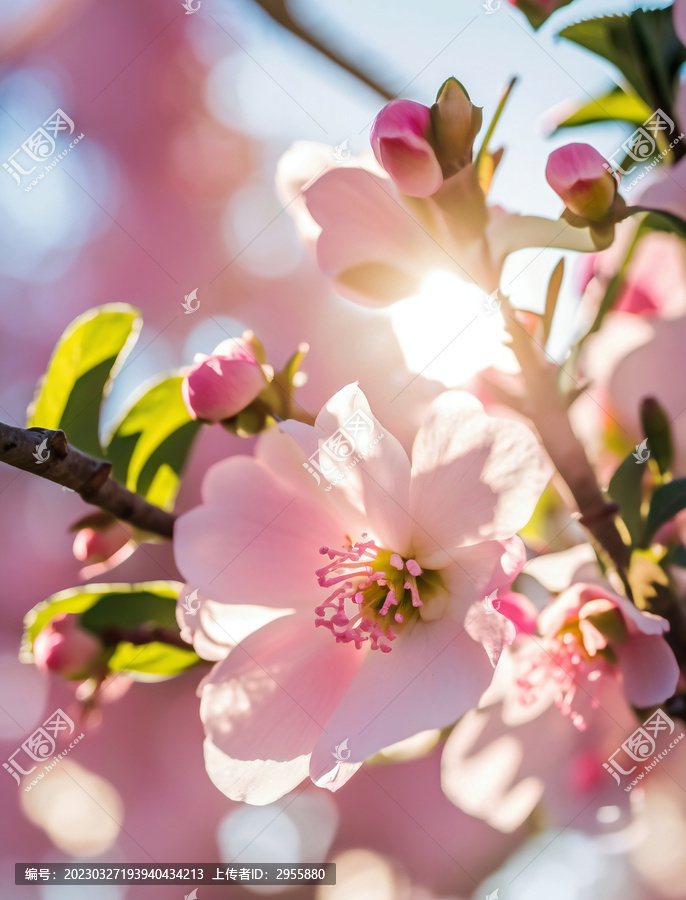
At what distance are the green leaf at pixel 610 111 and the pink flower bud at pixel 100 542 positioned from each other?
554 mm

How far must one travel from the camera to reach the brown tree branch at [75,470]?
17.5 inches

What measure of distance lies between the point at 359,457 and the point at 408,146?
8.1 inches

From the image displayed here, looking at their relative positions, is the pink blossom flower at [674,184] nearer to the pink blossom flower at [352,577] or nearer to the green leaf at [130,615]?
the pink blossom flower at [352,577]

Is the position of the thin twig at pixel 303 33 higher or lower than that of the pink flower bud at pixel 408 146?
higher

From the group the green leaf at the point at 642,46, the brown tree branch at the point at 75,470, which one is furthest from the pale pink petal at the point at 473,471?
the green leaf at the point at 642,46

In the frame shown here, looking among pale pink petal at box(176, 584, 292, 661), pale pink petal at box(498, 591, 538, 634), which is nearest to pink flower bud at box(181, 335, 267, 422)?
pale pink petal at box(176, 584, 292, 661)

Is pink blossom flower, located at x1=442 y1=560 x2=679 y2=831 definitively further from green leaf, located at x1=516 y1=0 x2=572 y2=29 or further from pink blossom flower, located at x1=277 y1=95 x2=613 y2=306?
green leaf, located at x1=516 y1=0 x2=572 y2=29

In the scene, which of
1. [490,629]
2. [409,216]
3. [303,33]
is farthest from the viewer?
[303,33]

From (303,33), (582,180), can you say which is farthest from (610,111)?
(303,33)

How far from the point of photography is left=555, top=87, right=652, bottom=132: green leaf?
25.3 inches

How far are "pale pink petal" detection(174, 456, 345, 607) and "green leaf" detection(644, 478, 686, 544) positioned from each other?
0.23m

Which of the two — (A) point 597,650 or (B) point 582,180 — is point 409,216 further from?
(A) point 597,650

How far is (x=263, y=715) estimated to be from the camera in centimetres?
49

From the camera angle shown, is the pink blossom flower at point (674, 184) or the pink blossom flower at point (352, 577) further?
the pink blossom flower at point (674, 184)
